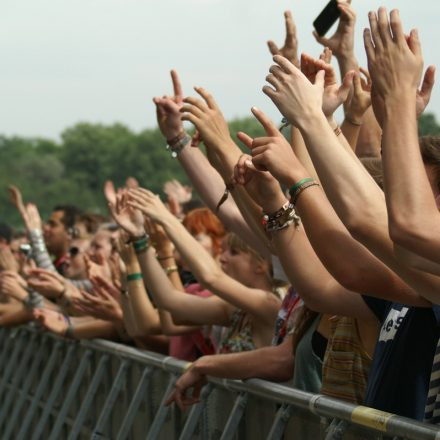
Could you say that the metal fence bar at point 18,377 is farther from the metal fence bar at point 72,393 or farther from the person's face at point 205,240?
the person's face at point 205,240

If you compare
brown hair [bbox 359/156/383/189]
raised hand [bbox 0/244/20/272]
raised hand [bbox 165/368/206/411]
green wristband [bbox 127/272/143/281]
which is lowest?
raised hand [bbox 165/368/206/411]

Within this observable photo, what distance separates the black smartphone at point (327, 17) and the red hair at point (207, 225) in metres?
1.87

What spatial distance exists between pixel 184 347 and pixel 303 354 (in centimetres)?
247

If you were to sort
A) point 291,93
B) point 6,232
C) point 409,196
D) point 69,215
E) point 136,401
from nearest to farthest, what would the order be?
point 409,196 < point 291,93 < point 136,401 < point 69,215 < point 6,232

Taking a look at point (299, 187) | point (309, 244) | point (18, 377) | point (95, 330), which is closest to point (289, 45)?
point (309, 244)

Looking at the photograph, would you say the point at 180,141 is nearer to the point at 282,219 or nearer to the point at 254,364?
the point at 254,364

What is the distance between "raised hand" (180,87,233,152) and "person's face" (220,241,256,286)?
972 mm

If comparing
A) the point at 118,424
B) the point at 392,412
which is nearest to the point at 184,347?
the point at 118,424

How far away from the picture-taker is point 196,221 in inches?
322

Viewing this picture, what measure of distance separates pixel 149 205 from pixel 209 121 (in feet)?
4.70

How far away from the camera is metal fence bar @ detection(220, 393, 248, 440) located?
503 centimetres

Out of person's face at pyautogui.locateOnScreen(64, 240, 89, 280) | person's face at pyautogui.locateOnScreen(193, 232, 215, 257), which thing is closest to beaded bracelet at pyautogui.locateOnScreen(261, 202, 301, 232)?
person's face at pyautogui.locateOnScreen(193, 232, 215, 257)

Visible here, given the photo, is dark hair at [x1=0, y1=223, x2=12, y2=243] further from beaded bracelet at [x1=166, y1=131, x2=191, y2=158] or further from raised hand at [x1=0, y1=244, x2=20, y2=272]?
beaded bracelet at [x1=166, y1=131, x2=191, y2=158]

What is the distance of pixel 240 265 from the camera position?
6648 mm
